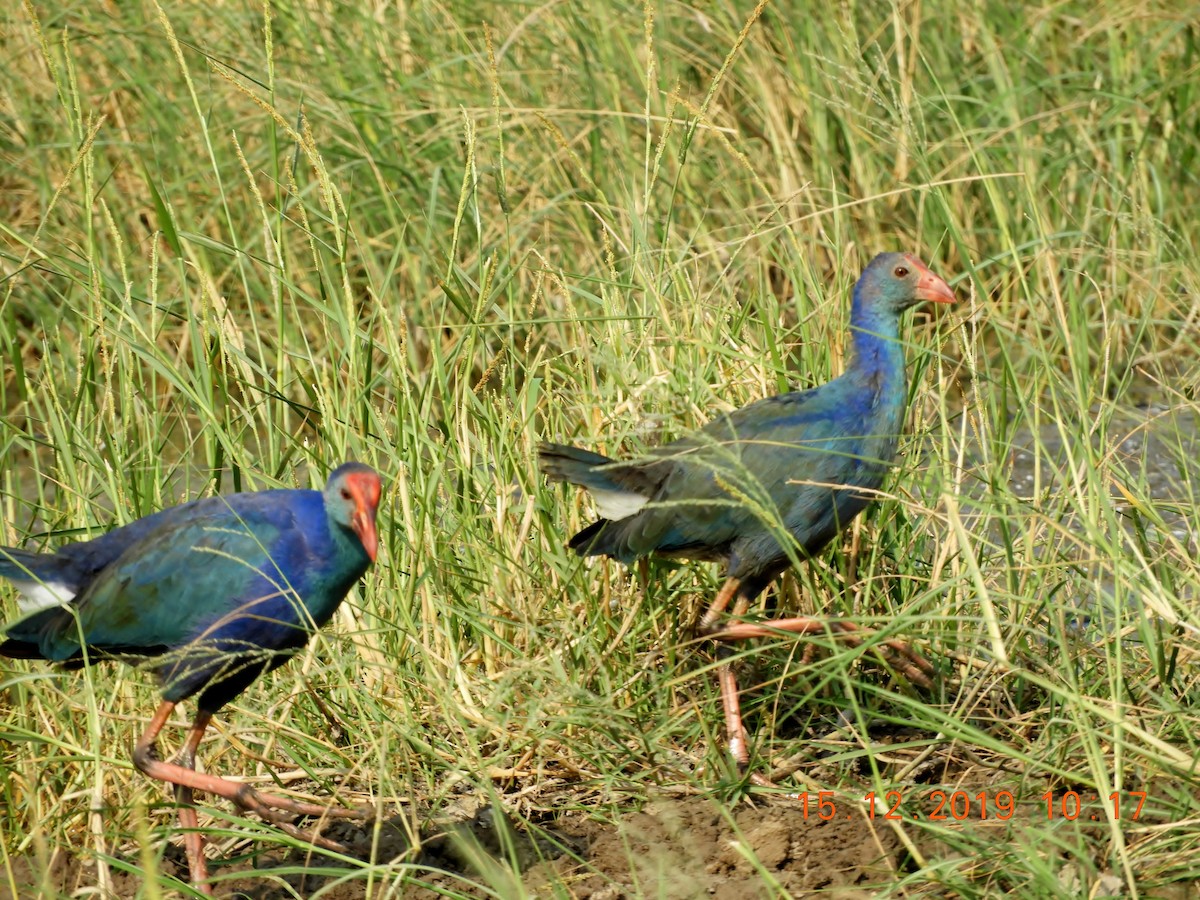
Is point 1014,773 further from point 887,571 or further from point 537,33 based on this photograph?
point 537,33

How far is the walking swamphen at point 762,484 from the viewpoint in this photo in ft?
11.6

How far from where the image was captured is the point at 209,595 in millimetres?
3242

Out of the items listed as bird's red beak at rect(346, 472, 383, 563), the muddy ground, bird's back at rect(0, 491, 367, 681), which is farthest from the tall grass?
bird's red beak at rect(346, 472, 383, 563)

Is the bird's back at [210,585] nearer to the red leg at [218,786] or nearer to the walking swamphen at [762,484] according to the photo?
the red leg at [218,786]

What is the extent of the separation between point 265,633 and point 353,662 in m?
0.18

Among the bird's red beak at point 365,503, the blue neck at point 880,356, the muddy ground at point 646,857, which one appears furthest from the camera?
the blue neck at point 880,356

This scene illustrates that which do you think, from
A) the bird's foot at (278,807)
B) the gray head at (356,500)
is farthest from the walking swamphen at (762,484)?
the bird's foot at (278,807)

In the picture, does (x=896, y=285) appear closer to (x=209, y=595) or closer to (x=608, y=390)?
(x=608, y=390)

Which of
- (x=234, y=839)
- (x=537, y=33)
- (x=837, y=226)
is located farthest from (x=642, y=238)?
(x=537, y=33)

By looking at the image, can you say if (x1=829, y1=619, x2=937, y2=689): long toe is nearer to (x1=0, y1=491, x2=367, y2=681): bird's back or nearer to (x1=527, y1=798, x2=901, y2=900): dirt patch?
(x1=527, y1=798, x2=901, y2=900): dirt patch

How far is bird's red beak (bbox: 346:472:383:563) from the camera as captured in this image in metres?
3.10

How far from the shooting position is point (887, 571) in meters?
3.84

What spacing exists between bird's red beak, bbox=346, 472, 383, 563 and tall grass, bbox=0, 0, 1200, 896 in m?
0.30

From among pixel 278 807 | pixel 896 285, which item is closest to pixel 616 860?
pixel 278 807
